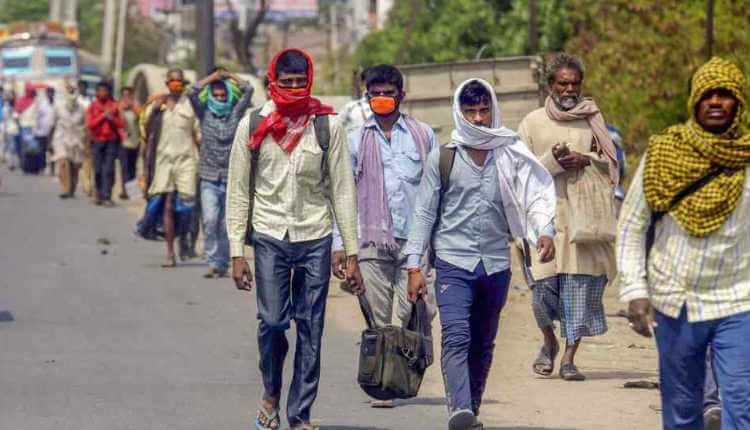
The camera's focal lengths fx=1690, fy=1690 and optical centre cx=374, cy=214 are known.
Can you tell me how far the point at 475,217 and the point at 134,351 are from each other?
372 cm

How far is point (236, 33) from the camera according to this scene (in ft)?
138

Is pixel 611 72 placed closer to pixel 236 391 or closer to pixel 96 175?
pixel 96 175

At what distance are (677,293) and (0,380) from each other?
4.78 m

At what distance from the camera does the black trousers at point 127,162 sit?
24.3 meters

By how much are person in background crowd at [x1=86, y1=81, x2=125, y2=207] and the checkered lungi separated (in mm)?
14516

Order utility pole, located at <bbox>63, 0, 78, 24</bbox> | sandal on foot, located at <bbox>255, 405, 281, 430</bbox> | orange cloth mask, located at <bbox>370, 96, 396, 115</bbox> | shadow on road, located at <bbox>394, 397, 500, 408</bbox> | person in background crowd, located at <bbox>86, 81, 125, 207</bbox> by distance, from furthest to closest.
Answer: utility pole, located at <bbox>63, 0, 78, 24</bbox> → person in background crowd, located at <bbox>86, 81, 125, 207</bbox> → shadow on road, located at <bbox>394, 397, 500, 408</bbox> → orange cloth mask, located at <bbox>370, 96, 396, 115</bbox> → sandal on foot, located at <bbox>255, 405, 281, 430</bbox>

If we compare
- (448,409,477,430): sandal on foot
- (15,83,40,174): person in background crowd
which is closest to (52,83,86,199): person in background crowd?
(15,83,40,174): person in background crowd

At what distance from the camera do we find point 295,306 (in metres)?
7.86

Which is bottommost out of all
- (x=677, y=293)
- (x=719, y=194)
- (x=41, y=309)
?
(x=41, y=309)

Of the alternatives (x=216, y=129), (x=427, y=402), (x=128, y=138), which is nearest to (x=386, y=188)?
(x=427, y=402)

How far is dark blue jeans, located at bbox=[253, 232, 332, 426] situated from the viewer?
7738 mm

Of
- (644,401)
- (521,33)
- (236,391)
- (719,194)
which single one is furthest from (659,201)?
(521,33)

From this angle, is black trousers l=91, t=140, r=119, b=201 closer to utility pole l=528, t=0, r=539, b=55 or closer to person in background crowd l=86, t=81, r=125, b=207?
person in background crowd l=86, t=81, r=125, b=207

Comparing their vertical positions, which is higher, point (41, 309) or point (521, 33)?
point (521, 33)
